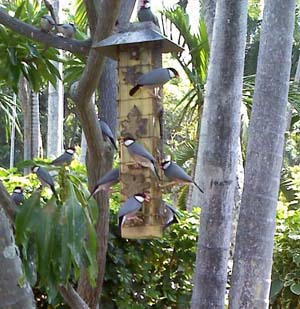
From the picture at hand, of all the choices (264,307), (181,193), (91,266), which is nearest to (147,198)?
(91,266)

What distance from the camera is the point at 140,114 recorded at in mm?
2490

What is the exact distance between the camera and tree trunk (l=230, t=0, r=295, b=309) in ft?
11.1

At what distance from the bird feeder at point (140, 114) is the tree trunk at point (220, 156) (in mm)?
832

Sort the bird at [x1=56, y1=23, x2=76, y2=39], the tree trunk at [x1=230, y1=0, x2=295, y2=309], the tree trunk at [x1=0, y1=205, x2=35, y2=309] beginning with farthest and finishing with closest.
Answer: the tree trunk at [x1=230, y1=0, x2=295, y2=309] < the bird at [x1=56, y1=23, x2=76, y2=39] < the tree trunk at [x1=0, y1=205, x2=35, y2=309]

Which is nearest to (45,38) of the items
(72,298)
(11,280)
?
(72,298)

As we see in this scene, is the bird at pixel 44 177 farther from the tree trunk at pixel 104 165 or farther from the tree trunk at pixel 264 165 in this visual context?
the tree trunk at pixel 264 165

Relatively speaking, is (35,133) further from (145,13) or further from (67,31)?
(145,13)

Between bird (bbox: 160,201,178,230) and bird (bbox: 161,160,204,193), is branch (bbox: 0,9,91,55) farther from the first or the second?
bird (bbox: 160,201,178,230)

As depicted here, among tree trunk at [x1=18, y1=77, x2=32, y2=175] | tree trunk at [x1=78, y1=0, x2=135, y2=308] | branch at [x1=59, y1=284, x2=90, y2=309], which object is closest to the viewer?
branch at [x1=59, y1=284, x2=90, y2=309]

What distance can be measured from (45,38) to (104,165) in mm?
635

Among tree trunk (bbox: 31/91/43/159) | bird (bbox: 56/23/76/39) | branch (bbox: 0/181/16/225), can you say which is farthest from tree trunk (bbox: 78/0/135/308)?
tree trunk (bbox: 31/91/43/159)

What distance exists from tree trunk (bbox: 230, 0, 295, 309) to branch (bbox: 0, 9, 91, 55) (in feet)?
4.01

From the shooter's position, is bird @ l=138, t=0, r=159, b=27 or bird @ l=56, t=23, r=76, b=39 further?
bird @ l=56, t=23, r=76, b=39

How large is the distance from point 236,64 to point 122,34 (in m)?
1.06
